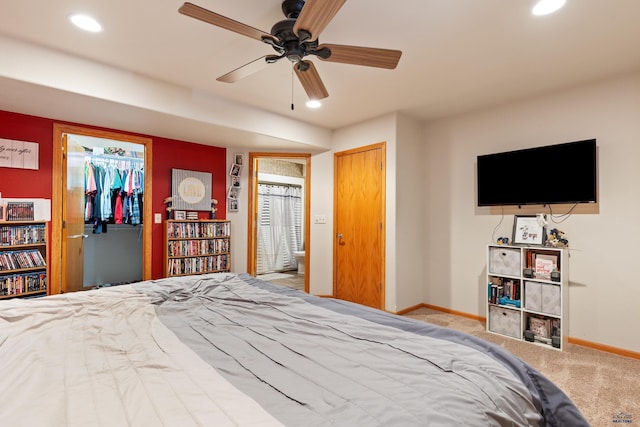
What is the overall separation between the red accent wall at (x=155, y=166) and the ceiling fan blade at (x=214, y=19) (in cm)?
256

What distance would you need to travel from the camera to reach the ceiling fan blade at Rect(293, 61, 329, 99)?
6.80 feet

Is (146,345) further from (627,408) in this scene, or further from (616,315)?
(616,315)

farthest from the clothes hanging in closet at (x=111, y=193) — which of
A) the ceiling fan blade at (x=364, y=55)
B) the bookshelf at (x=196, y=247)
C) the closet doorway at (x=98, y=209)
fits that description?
the ceiling fan blade at (x=364, y=55)

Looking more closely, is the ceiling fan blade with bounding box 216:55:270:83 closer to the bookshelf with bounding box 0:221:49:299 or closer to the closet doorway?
the closet doorway

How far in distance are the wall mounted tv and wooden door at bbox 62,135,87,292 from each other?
4473 mm

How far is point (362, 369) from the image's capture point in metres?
1.07

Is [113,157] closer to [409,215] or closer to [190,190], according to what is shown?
[190,190]

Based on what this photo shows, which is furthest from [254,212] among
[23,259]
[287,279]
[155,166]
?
[23,259]

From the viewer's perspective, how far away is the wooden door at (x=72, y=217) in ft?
10.9

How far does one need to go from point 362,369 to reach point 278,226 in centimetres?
602

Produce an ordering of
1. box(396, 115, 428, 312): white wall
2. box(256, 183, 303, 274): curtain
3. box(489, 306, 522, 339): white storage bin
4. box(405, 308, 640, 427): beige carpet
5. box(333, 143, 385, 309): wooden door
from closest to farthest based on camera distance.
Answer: box(405, 308, 640, 427): beige carpet
box(489, 306, 522, 339): white storage bin
box(396, 115, 428, 312): white wall
box(333, 143, 385, 309): wooden door
box(256, 183, 303, 274): curtain

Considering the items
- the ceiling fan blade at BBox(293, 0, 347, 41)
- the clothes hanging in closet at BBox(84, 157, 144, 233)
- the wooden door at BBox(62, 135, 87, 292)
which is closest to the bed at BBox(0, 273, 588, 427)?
the ceiling fan blade at BBox(293, 0, 347, 41)

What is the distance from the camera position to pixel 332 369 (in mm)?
1066

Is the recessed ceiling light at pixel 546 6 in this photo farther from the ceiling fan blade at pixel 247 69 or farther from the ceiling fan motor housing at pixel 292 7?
the ceiling fan blade at pixel 247 69
